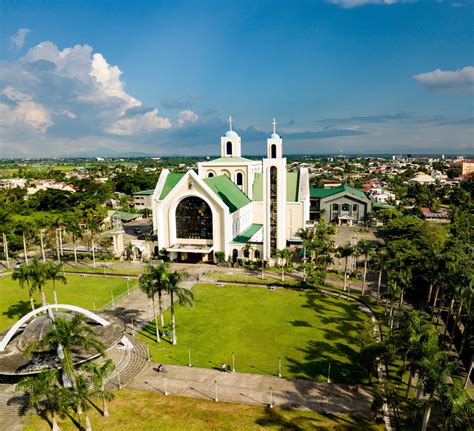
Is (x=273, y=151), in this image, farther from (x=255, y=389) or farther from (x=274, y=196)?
(x=255, y=389)

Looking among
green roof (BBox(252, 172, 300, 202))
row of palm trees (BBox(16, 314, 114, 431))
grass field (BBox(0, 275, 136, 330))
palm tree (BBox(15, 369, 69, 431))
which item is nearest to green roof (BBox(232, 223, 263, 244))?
green roof (BBox(252, 172, 300, 202))

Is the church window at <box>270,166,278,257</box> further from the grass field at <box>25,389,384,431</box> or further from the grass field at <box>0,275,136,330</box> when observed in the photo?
the grass field at <box>25,389,384,431</box>

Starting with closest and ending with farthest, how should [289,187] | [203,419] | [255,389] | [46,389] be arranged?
[46,389]
[203,419]
[255,389]
[289,187]

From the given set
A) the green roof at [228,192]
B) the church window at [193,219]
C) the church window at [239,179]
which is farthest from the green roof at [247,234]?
the church window at [239,179]

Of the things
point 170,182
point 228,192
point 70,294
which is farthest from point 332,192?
point 70,294

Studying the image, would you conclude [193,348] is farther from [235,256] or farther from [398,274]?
[235,256]

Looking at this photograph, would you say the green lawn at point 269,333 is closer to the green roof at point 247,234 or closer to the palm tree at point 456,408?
the palm tree at point 456,408

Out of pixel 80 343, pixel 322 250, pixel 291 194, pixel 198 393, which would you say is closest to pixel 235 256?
pixel 322 250
